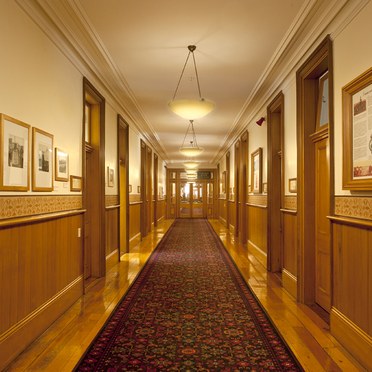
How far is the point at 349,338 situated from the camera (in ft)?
11.0

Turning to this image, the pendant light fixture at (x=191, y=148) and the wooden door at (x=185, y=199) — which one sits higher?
the pendant light fixture at (x=191, y=148)

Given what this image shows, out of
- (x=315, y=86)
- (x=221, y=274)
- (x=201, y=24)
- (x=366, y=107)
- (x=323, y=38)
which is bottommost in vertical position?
(x=221, y=274)

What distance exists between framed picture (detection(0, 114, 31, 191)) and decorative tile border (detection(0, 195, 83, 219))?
11cm

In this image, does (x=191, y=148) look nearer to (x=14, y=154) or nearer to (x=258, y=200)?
(x=258, y=200)

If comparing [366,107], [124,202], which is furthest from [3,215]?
[124,202]

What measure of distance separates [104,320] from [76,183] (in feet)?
6.37

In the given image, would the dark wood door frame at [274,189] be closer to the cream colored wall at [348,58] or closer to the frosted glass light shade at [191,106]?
the frosted glass light shade at [191,106]

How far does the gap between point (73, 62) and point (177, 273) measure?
389cm

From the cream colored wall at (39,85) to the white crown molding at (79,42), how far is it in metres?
0.10

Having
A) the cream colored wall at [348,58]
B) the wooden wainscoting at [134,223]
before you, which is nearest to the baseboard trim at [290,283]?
the cream colored wall at [348,58]

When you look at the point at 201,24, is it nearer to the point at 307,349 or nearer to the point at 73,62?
the point at 73,62

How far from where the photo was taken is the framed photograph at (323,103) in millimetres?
4652

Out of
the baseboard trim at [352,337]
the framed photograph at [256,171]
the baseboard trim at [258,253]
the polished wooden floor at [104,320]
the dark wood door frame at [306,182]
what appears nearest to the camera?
the baseboard trim at [352,337]

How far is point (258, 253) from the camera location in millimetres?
8203
